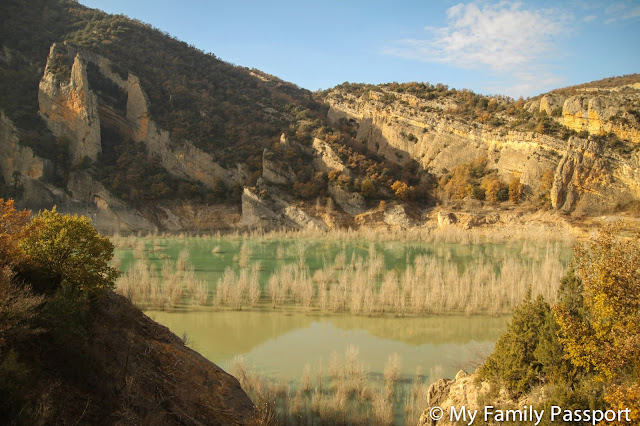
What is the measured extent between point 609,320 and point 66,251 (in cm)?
1053

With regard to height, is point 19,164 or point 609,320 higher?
point 19,164

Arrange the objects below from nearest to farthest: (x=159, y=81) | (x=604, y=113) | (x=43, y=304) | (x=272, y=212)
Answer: (x=43, y=304), (x=604, y=113), (x=272, y=212), (x=159, y=81)

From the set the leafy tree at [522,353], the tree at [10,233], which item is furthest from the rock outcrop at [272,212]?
the leafy tree at [522,353]

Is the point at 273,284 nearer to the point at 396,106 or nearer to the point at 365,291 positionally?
the point at 365,291

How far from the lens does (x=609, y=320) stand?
7582 mm

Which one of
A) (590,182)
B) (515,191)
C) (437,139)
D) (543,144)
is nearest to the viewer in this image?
(590,182)

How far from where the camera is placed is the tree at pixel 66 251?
8672 mm

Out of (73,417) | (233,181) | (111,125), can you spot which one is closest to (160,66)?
(111,125)

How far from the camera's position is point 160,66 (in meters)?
57.8

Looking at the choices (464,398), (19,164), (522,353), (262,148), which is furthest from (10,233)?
(262,148)

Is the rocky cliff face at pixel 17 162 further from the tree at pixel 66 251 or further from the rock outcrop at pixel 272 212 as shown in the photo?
the tree at pixel 66 251

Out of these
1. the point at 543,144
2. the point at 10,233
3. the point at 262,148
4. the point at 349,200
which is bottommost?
the point at 10,233

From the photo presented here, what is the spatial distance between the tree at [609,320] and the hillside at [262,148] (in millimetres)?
31779

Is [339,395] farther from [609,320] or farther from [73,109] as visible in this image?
[73,109]
